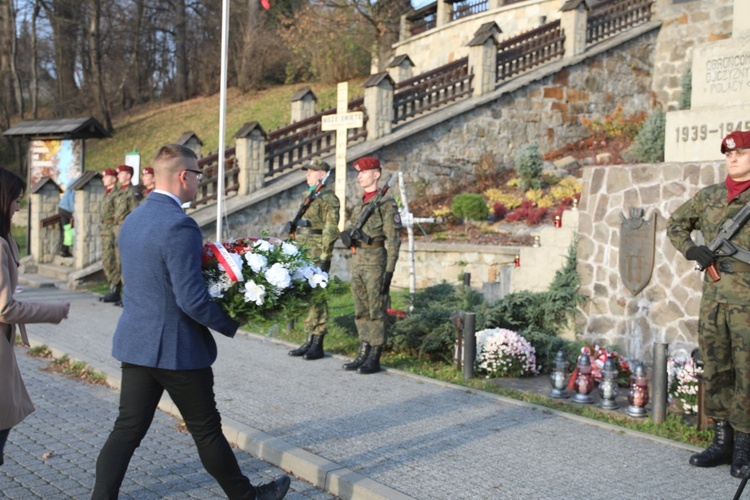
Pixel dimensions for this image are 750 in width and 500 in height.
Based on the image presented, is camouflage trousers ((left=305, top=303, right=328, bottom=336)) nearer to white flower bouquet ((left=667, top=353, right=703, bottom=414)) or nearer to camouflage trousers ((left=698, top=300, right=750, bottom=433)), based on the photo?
white flower bouquet ((left=667, top=353, right=703, bottom=414))

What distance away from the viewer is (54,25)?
128ft

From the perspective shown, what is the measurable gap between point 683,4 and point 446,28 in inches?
387

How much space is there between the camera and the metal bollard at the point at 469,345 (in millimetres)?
7969

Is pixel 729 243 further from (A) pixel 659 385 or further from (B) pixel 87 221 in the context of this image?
(B) pixel 87 221

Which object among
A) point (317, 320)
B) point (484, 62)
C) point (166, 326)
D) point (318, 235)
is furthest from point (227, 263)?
point (484, 62)

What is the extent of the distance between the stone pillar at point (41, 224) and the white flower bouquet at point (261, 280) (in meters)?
15.8

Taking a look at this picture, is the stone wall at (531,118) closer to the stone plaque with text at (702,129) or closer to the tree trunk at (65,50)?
the stone plaque with text at (702,129)

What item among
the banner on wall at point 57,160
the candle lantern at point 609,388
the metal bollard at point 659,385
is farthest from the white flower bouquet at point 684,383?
the banner on wall at point 57,160

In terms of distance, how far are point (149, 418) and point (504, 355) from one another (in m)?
4.72

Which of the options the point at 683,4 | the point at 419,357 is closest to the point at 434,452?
the point at 419,357

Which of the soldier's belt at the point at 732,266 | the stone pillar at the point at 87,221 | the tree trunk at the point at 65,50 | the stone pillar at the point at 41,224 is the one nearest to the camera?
the soldier's belt at the point at 732,266

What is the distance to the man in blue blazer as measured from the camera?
4047mm

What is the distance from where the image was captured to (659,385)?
6469 millimetres

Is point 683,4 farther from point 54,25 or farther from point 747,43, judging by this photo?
point 54,25
